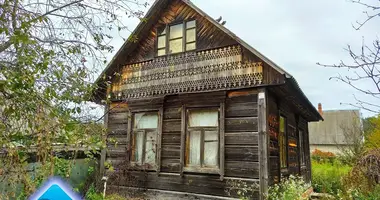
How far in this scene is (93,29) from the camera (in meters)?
4.72

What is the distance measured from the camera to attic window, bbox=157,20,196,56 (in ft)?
28.5

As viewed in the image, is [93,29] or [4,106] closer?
[4,106]

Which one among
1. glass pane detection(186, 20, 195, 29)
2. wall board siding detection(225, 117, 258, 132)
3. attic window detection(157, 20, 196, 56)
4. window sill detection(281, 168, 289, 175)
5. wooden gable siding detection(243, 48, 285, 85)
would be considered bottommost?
window sill detection(281, 168, 289, 175)

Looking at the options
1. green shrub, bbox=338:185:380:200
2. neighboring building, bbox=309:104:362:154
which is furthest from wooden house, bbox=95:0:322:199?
neighboring building, bbox=309:104:362:154

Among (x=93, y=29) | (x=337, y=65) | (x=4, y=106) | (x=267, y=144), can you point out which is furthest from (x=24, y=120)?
(x=267, y=144)

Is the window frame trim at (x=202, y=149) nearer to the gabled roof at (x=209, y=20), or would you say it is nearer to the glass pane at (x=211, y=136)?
the glass pane at (x=211, y=136)

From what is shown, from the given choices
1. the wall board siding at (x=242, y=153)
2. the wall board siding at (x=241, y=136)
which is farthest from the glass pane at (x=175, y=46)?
the wall board siding at (x=242, y=153)

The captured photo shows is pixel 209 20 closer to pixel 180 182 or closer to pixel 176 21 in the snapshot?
pixel 176 21

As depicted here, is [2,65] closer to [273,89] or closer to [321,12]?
[321,12]

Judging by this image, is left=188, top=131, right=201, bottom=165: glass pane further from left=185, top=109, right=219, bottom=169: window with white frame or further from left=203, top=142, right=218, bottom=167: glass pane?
left=203, top=142, right=218, bottom=167: glass pane

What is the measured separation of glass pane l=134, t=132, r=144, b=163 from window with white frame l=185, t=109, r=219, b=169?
1.73 metres

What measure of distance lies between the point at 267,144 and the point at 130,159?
14.5ft

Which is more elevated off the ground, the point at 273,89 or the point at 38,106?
the point at 273,89

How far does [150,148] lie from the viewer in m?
8.78
